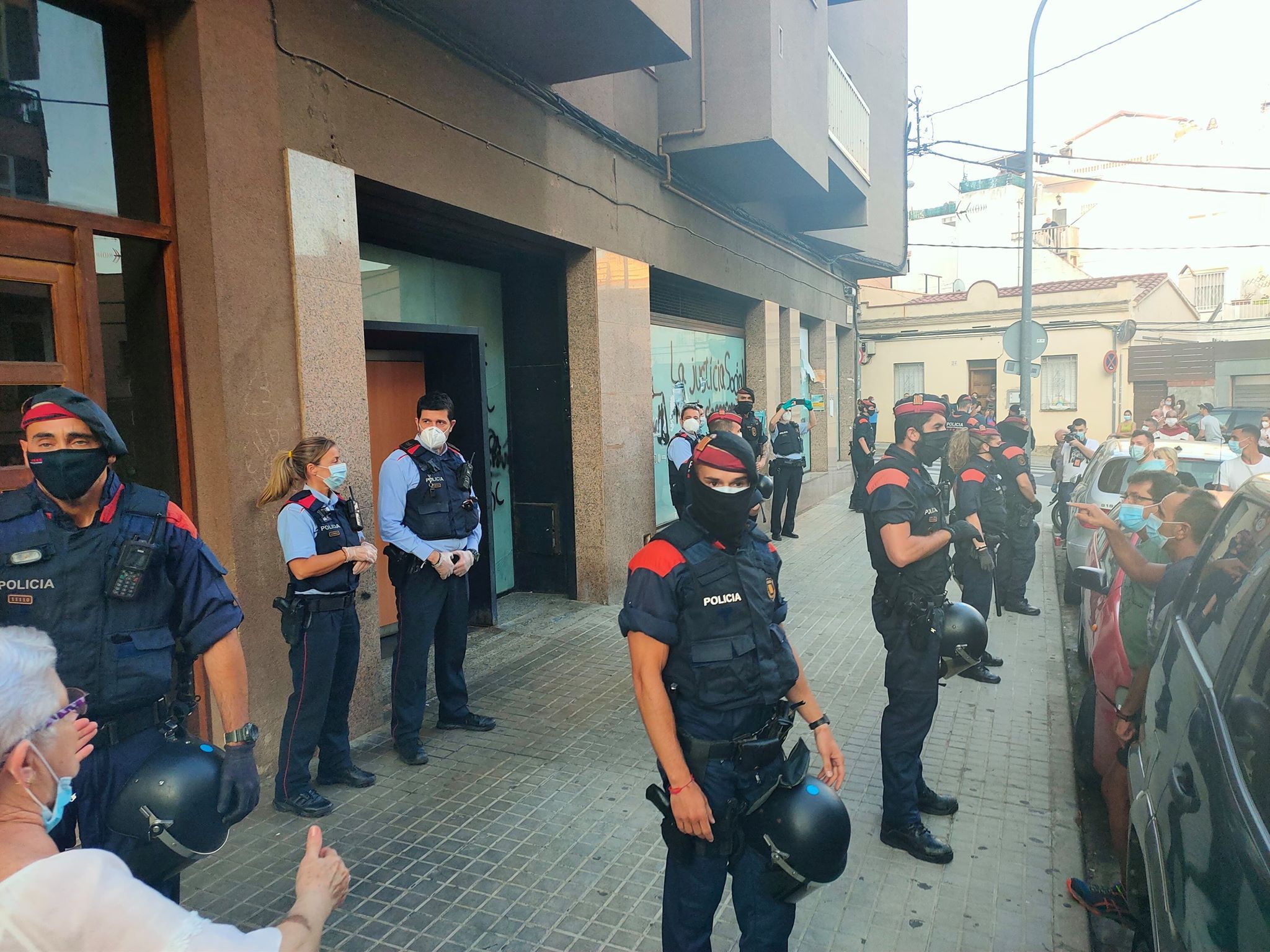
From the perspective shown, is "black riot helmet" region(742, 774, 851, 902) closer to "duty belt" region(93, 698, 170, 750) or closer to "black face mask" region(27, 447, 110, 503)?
"duty belt" region(93, 698, 170, 750)

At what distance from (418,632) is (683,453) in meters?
4.60

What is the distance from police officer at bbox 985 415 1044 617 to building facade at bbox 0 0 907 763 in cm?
347

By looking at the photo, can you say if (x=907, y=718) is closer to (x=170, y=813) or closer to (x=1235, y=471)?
(x=170, y=813)

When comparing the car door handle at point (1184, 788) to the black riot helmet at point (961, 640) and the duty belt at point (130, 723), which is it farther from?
the duty belt at point (130, 723)

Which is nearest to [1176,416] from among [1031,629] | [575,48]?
[1031,629]

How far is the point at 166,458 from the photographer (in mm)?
4340

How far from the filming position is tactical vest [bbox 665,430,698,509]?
27.4ft

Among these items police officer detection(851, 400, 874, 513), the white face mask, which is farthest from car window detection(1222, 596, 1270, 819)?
police officer detection(851, 400, 874, 513)

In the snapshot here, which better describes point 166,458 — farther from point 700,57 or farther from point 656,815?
point 700,57

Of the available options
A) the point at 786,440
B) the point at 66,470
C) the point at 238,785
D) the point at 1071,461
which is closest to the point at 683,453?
the point at 786,440

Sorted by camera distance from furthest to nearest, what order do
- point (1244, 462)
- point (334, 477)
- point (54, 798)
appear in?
point (1244, 462) < point (334, 477) < point (54, 798)

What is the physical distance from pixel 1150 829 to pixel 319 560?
3.42 meters

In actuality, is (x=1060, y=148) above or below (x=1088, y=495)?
above

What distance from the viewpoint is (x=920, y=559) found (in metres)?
3.91
